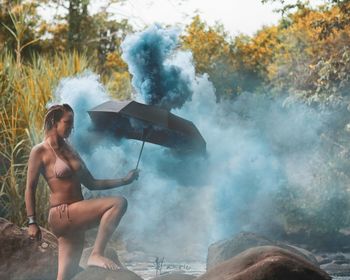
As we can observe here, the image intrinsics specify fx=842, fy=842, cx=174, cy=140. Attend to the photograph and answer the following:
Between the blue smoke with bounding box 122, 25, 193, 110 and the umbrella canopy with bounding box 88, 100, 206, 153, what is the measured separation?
→ 0.46 metres

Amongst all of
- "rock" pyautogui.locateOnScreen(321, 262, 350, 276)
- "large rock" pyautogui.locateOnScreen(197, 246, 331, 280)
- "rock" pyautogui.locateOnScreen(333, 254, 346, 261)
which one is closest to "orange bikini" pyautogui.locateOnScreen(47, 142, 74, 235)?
"large rock" pyautogui.locateOnScreen(197, 246, 331, 280)

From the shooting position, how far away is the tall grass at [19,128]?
11852mm

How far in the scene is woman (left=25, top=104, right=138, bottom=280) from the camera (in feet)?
27.5

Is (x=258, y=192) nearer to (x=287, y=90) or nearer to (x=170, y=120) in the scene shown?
(x=287, y=90)

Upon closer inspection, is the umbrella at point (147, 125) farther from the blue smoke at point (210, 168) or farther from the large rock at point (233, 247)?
the large rock at point (233, 247)

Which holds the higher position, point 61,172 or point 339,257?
point 61,172

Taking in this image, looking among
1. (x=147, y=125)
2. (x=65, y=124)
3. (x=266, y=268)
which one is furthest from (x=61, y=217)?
(x=266, y=268)

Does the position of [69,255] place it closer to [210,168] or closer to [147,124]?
[147,124]

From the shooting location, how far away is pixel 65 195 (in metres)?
8.44

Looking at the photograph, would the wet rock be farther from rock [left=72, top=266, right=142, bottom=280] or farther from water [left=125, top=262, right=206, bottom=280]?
rock [left=72, top=266, right=142, bottom=280]

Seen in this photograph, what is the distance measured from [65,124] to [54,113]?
6.2 inches

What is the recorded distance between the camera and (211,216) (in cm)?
1616

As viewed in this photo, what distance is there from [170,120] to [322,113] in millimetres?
6600

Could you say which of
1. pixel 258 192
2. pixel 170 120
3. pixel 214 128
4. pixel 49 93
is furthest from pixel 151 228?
pixel 170 120
